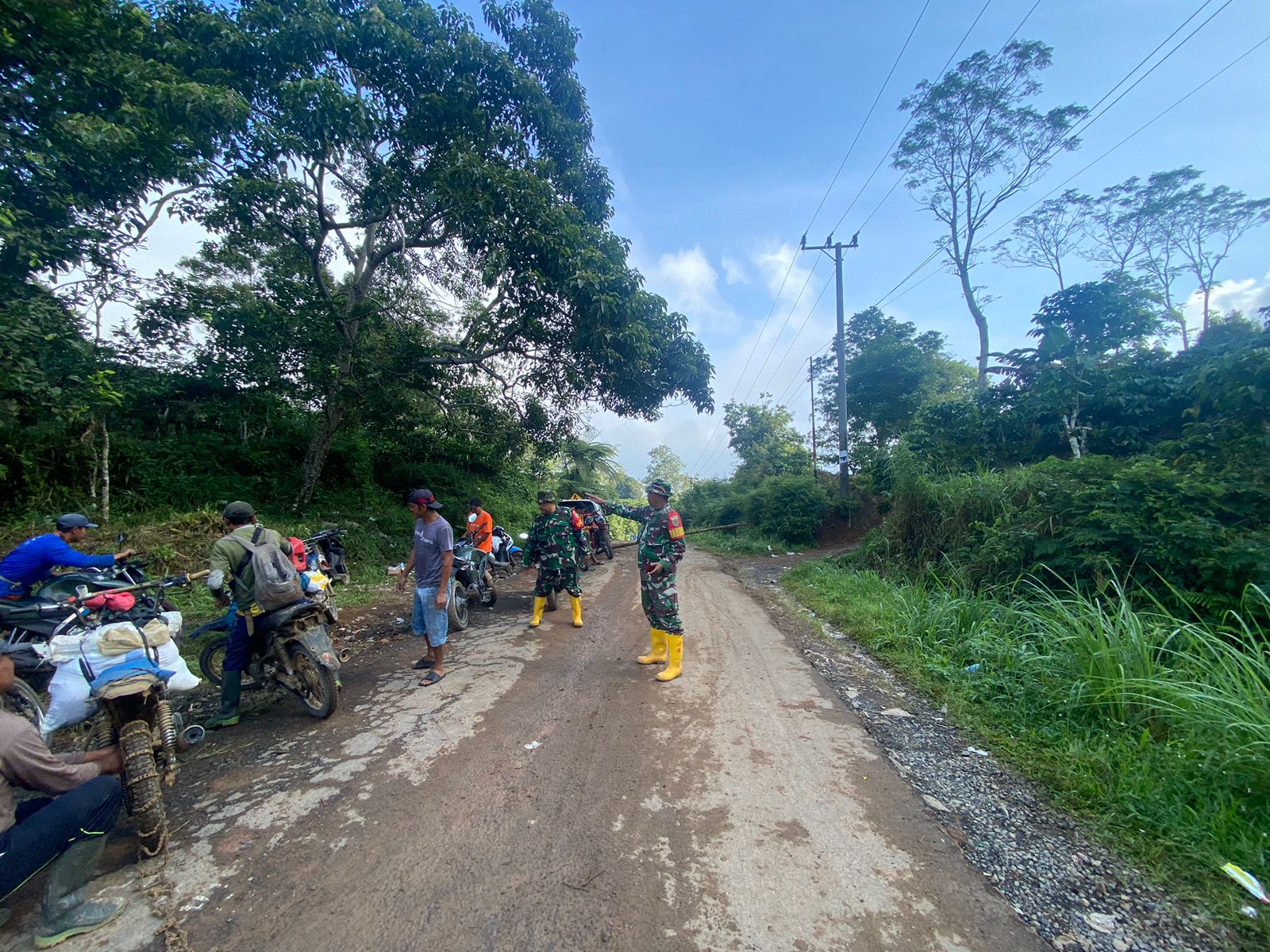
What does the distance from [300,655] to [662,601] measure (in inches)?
115

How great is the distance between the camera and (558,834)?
2.56m

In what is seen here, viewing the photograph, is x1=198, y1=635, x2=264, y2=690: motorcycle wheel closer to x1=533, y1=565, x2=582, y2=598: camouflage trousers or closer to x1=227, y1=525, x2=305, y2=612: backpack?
x1=227, y1=525, x2=305, y2=612: backpack

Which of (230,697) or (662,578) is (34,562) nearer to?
(230,697)

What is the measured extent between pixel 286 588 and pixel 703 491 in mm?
26287

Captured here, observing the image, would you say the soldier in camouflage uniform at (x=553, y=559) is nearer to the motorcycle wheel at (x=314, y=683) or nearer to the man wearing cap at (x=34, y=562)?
the motorcycle wheel at (x=314, y=683)

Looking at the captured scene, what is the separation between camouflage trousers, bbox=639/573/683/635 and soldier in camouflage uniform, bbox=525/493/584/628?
1.76m

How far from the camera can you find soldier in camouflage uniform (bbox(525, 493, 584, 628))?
256 inches

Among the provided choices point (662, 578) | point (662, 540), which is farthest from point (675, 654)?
point (662, 540)

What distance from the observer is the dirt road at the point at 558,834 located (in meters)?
2.02

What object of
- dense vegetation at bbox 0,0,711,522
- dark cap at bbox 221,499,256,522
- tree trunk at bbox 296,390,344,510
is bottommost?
dark cap at bbox 221,499,256,522

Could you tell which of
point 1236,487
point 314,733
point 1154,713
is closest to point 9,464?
point 314,733

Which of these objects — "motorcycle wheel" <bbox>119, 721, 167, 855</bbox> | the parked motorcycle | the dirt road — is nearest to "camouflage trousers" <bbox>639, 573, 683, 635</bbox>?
the dirt road

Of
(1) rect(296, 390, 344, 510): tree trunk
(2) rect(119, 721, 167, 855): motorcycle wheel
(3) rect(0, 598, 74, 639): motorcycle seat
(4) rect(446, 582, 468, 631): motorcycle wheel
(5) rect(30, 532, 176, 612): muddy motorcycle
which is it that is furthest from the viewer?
(1) rect(296, 390, 344, 510): tree trunk

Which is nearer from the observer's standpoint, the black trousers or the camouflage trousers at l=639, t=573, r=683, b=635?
the black trousers
